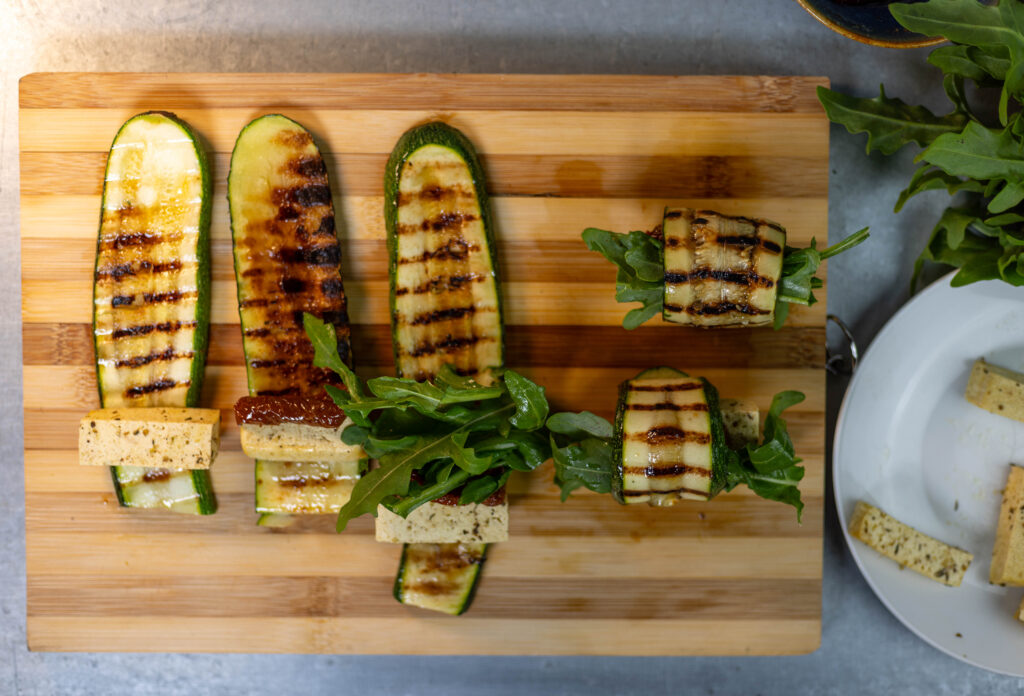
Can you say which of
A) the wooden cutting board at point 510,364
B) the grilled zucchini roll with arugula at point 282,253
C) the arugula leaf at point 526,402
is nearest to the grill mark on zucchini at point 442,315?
the wooden cutting board at point 510,364

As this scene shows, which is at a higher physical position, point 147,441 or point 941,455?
point 147,441

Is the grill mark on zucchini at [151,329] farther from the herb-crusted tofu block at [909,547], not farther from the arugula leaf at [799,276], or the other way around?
the herb-crusted tofu block at [909,547]

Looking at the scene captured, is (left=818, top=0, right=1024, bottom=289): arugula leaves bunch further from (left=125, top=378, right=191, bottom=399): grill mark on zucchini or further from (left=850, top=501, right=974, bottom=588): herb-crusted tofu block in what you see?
(left=125, top=378, right=191, bottom=399): grill mark on zucchini

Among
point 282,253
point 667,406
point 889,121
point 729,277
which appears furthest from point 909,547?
point 282,253

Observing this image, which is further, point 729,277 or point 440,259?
point 440,259

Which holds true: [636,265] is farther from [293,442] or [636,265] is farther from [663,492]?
[293,442]

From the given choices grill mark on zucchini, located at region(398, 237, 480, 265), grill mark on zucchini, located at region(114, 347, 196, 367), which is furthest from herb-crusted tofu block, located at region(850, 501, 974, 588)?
grill mark on zucchini, located at region(114, 347, 196, 367)

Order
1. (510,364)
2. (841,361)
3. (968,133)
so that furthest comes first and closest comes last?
(841,361) < (510,364) < (968,133)

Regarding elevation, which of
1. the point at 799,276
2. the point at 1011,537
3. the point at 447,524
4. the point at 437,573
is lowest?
the point at 437,573
